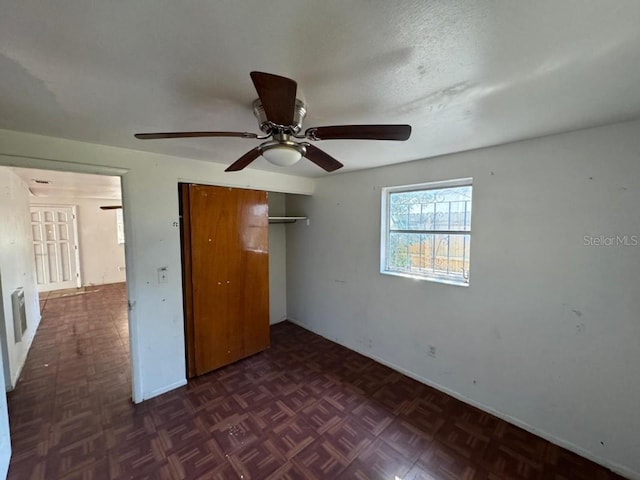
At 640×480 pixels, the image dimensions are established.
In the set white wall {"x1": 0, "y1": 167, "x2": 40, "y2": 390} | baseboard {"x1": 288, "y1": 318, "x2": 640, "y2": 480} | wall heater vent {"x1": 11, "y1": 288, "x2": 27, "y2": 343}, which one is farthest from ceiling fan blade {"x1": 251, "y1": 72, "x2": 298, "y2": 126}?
wall heater vent {"x1": 11, "y1": 288, "x2": 27, "y2": 343}

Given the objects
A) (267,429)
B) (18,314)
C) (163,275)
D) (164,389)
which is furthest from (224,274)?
(18,314)

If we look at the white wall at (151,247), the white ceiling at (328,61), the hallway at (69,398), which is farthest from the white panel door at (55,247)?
the white ceiling at (328,61)

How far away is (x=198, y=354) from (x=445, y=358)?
2535 millimetres

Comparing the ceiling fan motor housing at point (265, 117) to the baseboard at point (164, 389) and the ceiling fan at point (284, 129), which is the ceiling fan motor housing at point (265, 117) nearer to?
the ceiling fan at point (284, 129)

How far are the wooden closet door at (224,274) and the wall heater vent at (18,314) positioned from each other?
1.93m

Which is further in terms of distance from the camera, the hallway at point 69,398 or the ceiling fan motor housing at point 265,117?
the hallway at point 69,398

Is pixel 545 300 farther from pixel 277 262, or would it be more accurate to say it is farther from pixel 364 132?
pixel 277 262

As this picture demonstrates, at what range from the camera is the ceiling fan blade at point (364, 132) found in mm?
1174

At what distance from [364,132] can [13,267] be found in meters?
4.22

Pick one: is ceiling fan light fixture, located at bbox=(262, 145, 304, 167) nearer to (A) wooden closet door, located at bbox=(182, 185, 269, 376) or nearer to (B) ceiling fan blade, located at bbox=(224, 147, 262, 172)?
(B) ceiling fan blade, located at bbox=(224, 147, 262, 172)

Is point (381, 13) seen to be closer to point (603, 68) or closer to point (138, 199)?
point (603, 68)

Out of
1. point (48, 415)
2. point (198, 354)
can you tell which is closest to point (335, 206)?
point (198, 354)

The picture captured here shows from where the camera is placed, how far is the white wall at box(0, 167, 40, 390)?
2521mm

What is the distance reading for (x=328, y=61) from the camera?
1.05 meters
